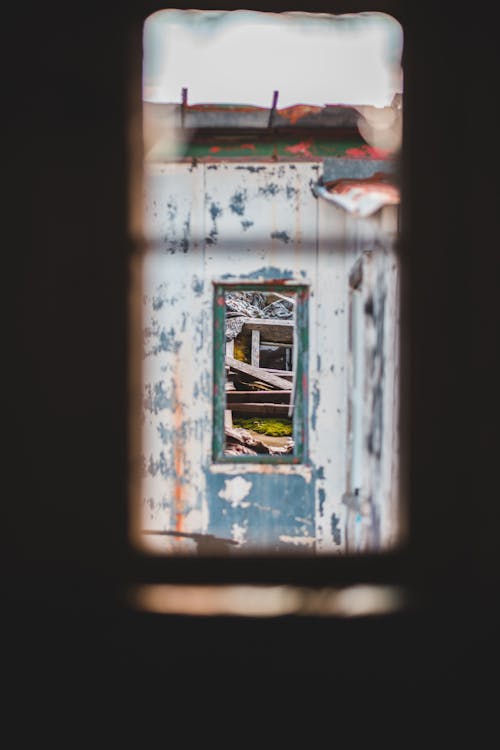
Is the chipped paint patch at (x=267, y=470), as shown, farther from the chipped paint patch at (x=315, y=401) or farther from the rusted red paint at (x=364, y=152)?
the rusted red paint at (x=364, y=152)

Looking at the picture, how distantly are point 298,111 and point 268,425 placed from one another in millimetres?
6881

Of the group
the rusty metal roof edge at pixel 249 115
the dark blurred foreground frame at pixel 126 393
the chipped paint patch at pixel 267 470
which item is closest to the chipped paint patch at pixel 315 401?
the chipped paint patch at pixel 267 470

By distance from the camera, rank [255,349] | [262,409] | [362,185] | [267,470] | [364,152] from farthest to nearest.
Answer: [255,349] → [262,409] → [267,470] → [364,152] → [362,185]

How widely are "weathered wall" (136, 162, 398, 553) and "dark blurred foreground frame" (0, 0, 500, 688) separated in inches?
160

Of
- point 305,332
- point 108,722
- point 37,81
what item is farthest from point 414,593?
point 305,332

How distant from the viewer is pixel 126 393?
1273 millimetres

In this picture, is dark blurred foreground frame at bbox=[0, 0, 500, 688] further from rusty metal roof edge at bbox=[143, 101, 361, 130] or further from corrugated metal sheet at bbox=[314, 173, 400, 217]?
rusty metal roof edge at bbox=[143, 101, 361, 130]

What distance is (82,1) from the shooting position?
1.29 meters

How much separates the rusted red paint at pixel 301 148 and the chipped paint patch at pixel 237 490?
8.62 ft

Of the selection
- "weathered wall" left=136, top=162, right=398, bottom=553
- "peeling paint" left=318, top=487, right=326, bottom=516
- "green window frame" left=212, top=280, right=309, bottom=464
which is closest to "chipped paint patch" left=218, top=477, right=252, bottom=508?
"weathered wall" left=136, top=162, right=398, bottom=553

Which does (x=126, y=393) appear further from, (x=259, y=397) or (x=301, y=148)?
(x=259, y=397)

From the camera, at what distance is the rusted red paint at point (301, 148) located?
5.25 m

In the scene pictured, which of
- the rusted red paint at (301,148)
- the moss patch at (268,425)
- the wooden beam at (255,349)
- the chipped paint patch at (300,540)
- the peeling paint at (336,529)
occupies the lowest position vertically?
the chipped paint patch at (300,540)

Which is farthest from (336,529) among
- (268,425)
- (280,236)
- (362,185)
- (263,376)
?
(263,376)
